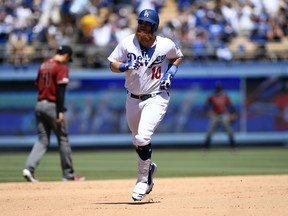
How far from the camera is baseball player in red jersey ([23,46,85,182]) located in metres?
13.3

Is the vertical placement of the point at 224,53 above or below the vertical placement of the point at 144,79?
below

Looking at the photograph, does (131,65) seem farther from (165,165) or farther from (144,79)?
(165,165)

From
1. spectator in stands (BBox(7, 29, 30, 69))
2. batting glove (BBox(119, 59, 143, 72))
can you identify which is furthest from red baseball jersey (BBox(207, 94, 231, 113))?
batting glove (BBox(119, 59, 143, 72))

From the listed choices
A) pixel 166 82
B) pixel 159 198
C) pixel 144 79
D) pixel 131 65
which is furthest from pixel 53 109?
pixel 166 82

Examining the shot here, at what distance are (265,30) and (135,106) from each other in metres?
16.6

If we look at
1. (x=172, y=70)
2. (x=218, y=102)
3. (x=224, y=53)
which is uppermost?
(x=172, y=70)

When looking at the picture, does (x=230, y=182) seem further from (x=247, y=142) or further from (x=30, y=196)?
(x=247, y=142)

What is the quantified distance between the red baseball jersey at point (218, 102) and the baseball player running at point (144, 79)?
13.8 m

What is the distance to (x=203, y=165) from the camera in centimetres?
1812

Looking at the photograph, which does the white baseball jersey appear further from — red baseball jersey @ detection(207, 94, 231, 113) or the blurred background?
the blurred background

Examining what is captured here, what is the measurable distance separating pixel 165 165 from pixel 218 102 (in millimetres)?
5726

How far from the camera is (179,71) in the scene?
2591 cm

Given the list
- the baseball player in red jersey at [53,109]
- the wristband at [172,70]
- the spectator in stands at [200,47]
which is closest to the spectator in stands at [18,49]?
the spectator in stands at [200,47]

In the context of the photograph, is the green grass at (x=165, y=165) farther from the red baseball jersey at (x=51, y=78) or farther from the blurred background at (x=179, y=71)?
the red baseball jersey at (x=51, y=78)
